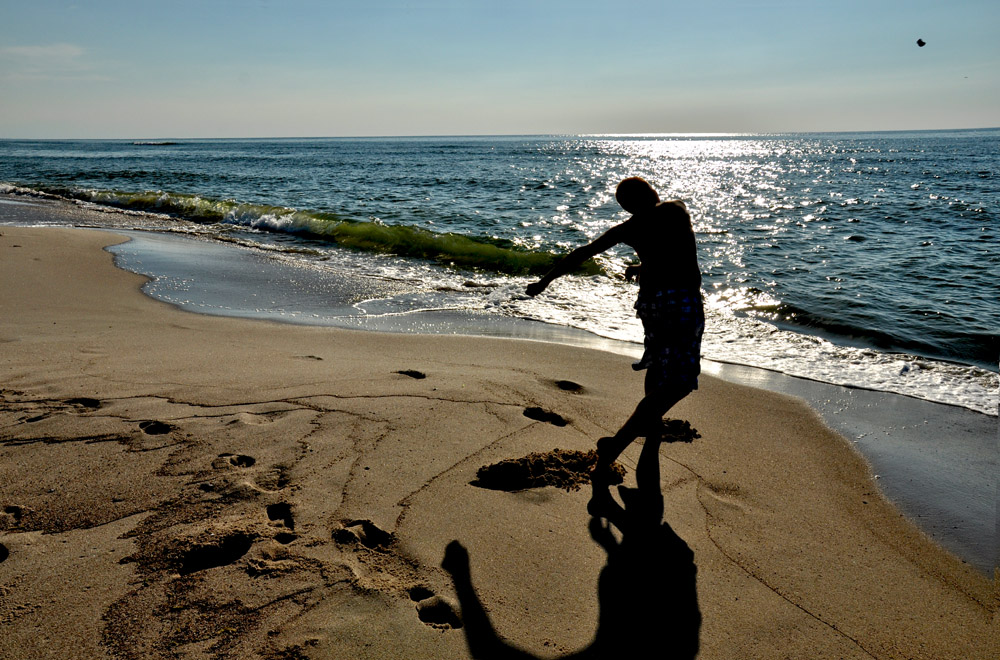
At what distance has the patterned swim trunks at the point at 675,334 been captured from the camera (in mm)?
3342

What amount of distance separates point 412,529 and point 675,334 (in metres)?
1.74

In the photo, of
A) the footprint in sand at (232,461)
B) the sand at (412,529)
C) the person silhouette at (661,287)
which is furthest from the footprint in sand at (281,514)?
the person silhouette at (661,287)

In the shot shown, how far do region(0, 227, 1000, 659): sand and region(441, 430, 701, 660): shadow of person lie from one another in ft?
0.04

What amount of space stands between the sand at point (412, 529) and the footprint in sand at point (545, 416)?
0.04 meters

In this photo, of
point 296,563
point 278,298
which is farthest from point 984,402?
point 278,298

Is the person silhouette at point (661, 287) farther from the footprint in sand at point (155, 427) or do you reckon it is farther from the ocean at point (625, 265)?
the ocean at point (625, 265)

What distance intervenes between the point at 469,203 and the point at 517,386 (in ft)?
56.8

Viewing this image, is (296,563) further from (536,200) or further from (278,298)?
(536,200)

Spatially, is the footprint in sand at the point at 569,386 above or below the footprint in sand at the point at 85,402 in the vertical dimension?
below

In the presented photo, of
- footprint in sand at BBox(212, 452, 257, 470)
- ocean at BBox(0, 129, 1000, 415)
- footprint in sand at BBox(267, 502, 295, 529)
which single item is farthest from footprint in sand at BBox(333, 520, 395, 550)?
ocean at BBox(0, 129, 1000, 415)

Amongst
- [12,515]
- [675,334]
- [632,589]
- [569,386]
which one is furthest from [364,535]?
[569,386]

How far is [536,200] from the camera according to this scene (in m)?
22.6

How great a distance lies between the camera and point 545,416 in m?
4.39

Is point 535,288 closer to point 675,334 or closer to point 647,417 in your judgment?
point 675,334
